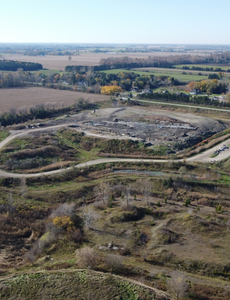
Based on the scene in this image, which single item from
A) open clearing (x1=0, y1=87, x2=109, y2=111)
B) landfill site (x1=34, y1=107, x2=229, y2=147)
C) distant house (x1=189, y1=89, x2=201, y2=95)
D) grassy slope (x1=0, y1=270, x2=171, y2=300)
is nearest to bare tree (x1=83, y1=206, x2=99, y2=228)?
grassy slope (x1=0, y1=270, x2=171, y2=300)

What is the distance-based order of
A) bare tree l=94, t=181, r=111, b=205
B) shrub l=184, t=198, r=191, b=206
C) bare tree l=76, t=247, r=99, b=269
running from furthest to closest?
bare tree l=94, t=181, r=111, b=205 → shrub l=184, t=198, r=191, b=206 → bare tree l=76, t=247, r=99, b=269

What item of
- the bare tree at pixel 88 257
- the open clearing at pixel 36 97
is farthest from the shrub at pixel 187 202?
the open clearing at pixel 36 97

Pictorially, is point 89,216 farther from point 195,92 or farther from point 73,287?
point 195,92

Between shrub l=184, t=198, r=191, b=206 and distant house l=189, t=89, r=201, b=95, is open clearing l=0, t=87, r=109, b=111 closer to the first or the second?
distant house l=189, t=89, r=201, b=95

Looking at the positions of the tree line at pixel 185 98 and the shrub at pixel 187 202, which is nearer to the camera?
the shrub at pixel 187 202

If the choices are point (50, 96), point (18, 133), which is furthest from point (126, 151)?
point (50, 96)

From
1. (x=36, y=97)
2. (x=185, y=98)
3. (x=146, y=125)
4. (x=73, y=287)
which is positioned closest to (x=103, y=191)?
(x=73, y=287)

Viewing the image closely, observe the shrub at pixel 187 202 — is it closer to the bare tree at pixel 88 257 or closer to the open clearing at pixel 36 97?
the bare tree at pixel 88 257

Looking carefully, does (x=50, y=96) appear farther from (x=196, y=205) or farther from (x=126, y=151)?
(x=196, y=205)

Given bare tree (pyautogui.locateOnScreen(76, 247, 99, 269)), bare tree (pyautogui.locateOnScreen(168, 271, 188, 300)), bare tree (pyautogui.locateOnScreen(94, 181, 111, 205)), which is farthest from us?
bare tree (pyautogui.locateOnScreen(94, 181, 111, 205))
